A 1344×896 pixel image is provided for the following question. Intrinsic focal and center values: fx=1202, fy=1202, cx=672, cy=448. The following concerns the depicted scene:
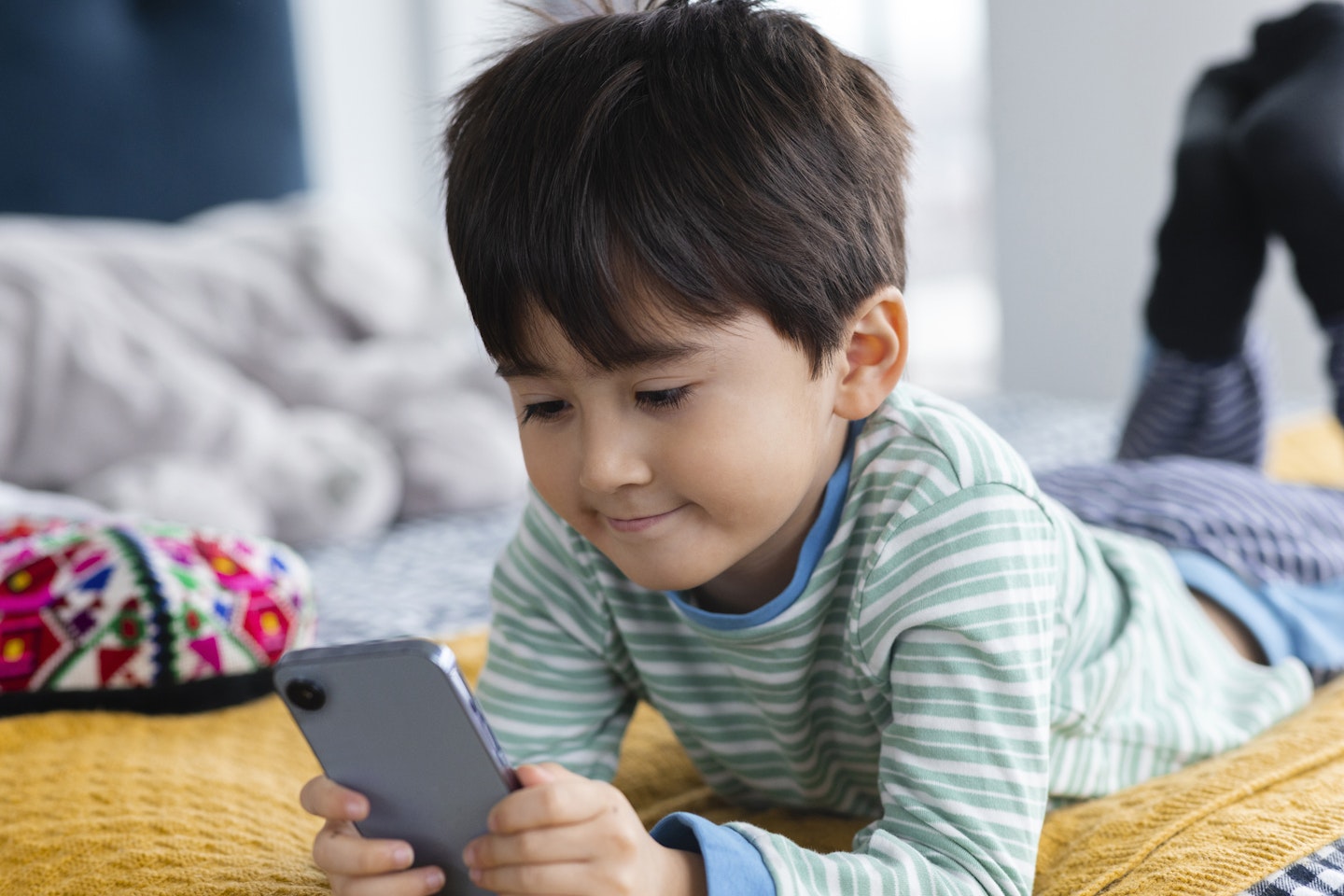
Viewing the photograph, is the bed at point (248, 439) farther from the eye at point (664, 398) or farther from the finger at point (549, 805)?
the eye at point (664, 398)

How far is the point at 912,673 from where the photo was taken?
0.55 meters

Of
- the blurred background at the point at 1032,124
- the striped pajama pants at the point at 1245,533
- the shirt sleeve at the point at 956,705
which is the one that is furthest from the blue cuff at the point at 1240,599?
the blurred background at the point at 1032,124

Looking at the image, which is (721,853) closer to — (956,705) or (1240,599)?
Result: (956,705)

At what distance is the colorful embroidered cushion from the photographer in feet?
2.62

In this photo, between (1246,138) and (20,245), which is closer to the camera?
(1246,138)

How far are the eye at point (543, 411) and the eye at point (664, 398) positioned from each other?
0.04 m

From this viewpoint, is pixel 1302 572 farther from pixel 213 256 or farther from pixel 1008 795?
pixel 213 256

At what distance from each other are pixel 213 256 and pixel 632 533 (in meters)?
1.21

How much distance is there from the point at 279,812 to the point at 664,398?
1.15 feet

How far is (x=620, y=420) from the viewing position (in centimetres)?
52

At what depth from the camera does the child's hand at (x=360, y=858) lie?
0.49m

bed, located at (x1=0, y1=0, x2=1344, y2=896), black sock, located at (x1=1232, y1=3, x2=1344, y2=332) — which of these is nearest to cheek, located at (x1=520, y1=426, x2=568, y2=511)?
bed, located at (x1=0, y1=0, x2=1344, y2=896)

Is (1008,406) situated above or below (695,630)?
below

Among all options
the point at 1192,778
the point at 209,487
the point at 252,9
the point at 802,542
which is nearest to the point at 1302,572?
the point at 1192,778
